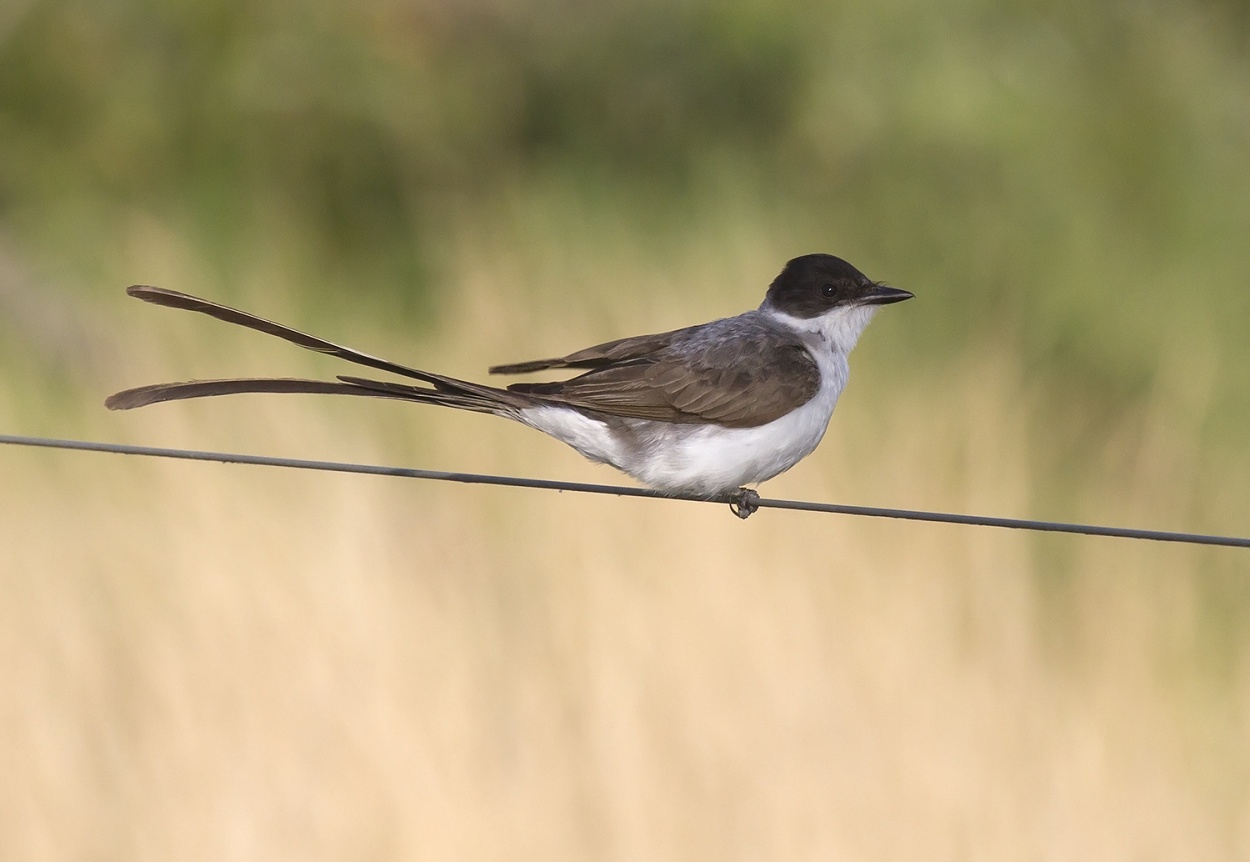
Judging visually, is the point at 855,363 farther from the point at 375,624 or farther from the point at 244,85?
the point at 244,85

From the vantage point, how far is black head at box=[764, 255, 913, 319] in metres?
5.04

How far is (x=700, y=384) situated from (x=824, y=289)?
33.4 inches

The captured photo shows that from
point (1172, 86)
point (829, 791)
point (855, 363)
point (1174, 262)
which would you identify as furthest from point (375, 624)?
point (1172, 86)

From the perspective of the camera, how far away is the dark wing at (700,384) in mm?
4387

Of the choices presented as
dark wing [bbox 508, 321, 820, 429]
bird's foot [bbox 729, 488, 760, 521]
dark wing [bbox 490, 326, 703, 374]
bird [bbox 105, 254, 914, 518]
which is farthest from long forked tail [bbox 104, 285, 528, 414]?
bird's foot [bbox 729, 488, 760, 521]

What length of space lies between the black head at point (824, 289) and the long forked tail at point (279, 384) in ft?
4.81

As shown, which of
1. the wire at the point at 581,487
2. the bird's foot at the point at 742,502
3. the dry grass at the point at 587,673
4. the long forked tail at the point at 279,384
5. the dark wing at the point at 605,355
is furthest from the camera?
the dry grass at the point at 587,673

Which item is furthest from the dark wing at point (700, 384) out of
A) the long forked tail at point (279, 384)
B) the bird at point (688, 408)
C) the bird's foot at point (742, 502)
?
the long forked tail at point (279, 384)

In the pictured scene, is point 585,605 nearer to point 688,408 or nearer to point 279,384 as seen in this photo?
point 688,408

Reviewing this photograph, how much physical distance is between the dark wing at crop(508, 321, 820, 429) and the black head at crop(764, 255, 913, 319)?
0.44m

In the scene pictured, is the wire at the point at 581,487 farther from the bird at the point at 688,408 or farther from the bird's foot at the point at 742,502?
the bird's foot at the point at 742,502

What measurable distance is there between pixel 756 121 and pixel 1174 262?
10.8 ft

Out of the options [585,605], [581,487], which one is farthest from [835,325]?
[581,487]

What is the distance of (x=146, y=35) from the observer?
11086mm
